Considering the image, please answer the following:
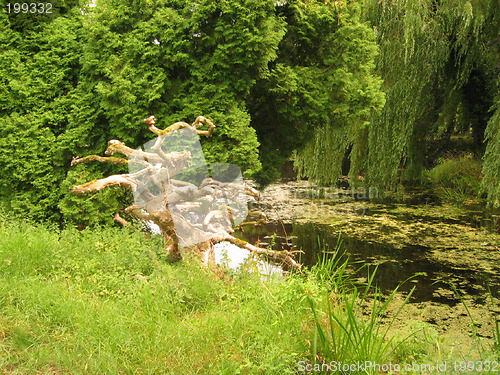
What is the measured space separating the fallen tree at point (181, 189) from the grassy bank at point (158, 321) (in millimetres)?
620

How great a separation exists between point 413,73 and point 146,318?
8.99 metres

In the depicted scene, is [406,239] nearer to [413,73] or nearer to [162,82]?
[413,73]

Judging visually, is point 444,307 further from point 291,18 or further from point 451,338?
point 291,18

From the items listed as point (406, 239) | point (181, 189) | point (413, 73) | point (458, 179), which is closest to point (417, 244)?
point (406, 239)

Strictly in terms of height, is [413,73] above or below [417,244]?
above

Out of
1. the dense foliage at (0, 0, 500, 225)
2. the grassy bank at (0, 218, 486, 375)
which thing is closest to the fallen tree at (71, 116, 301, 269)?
the dense foliage at (0, 0, 500, 225)

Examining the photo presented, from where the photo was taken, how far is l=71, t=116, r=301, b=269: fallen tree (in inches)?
187

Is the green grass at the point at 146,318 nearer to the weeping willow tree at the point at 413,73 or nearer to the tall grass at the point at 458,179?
the weeping willow tree at the point at 413,73

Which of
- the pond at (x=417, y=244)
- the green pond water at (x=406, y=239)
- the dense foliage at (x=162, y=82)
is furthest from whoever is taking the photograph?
the green pond water at (x=406, y=239)

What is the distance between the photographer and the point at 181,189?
5445 millimetres

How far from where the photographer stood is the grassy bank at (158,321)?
284cm

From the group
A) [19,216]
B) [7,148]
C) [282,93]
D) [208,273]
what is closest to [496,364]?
[208,273]

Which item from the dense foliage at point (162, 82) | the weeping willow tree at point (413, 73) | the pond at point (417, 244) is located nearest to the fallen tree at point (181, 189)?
the dense foliage at point (162, 82)

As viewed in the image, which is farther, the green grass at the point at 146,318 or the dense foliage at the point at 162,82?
the dense foliage at the point at 162,82
